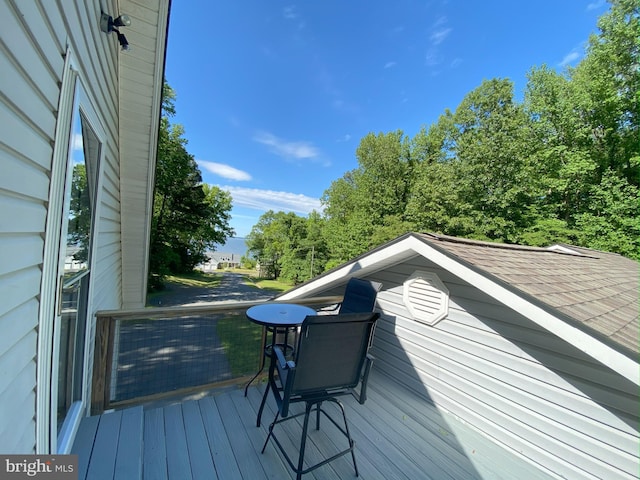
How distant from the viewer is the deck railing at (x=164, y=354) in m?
2.33

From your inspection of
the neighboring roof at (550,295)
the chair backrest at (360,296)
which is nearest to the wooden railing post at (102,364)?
the chair backrest at (360,296)

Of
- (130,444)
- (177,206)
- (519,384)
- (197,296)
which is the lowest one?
(197,296)

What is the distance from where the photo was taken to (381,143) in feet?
57.5

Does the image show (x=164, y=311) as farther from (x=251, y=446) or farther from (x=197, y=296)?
(x=197, y=296)

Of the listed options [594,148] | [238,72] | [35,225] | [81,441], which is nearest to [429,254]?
[35,225]

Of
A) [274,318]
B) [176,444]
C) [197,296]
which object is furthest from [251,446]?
[197,296]

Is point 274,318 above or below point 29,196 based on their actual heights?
below

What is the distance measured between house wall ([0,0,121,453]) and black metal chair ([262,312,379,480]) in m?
1.23

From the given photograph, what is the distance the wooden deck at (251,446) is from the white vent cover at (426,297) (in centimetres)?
104

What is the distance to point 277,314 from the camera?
2.75 m

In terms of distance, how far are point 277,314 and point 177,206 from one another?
639 inches

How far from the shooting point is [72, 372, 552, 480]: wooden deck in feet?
6.11

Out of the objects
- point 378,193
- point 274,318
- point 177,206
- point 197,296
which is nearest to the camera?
point 274,318

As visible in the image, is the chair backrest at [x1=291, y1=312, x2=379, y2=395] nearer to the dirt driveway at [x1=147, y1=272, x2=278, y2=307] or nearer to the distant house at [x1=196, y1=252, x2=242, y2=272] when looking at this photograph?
the dirt driveway at [x1=147, y1=272, x2=278, y2=307]
